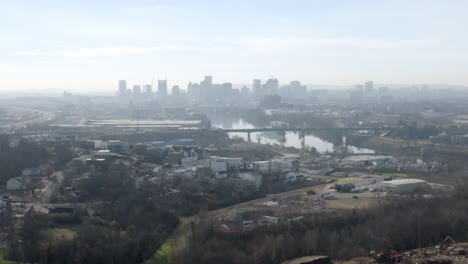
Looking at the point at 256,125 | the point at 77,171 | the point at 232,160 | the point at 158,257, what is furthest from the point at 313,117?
the point at 158,257

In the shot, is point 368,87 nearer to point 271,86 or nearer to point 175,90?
point 271,86

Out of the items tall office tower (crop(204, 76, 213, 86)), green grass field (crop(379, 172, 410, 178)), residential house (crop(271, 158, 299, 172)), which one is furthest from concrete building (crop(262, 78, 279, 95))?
green grass field (crop(379, 172, 410, 178))

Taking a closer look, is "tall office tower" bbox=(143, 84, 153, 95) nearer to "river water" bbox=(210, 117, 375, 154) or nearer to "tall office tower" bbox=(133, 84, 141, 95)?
"tall office tower" bbox=(133, 84, 141, 95)

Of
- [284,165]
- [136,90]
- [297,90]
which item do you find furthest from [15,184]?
[297,90]

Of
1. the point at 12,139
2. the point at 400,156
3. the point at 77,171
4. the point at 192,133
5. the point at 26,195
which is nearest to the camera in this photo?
the point at 26,195

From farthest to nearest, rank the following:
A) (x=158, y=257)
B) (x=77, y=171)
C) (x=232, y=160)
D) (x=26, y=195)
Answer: (x=232, y=160)
(x=77, y=171)
(x=26, y=195)
(x=158, y=257)

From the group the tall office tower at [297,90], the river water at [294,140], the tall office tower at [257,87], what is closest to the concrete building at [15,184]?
the river water at [294,140]

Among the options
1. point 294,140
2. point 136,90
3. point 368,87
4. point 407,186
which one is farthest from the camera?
point 368,87

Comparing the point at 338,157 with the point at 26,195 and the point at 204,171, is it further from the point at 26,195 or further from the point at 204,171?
the point at 26,195
